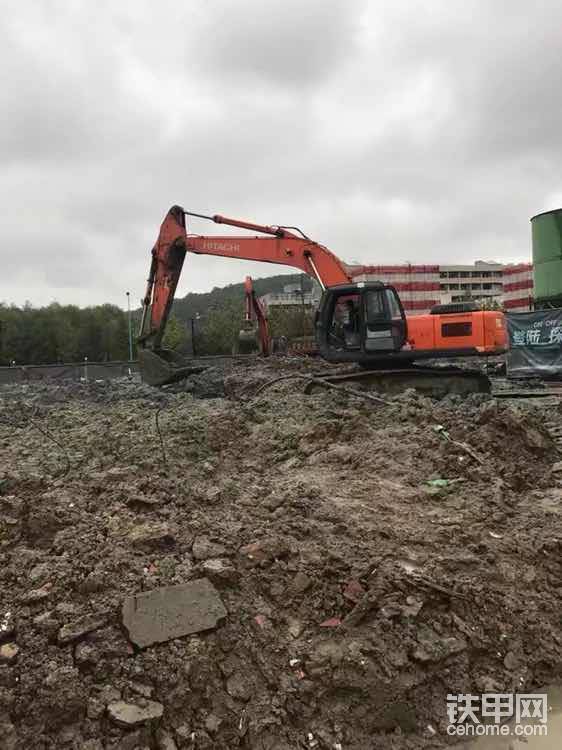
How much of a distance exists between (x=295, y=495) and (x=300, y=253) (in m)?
8.37

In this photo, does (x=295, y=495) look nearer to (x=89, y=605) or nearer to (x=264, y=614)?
(x=264, y=614)

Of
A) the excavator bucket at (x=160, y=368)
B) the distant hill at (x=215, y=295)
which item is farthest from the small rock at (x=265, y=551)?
the distant hill at (x=215, y=295)

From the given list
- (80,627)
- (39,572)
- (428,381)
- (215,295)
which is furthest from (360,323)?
(215,295)

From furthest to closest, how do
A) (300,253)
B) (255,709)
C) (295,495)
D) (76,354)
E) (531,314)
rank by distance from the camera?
(76,354) → (531,314) → (300,253) → (295,495) → (255,709)

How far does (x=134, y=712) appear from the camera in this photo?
2.54 metres

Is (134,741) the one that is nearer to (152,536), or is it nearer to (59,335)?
(152,536)

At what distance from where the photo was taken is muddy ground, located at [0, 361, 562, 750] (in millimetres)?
2645

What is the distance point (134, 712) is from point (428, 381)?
882cm

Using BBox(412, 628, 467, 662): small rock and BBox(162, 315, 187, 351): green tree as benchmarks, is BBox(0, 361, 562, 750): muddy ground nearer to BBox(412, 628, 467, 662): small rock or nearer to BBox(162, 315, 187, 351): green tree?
BBox(412, 628, 467, 662): small rock

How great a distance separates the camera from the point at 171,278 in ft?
40.8

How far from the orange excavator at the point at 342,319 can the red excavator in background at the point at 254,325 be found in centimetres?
163

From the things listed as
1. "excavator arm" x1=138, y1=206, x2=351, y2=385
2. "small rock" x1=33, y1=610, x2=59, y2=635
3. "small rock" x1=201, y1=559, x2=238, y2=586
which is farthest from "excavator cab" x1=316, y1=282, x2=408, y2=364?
"small rock" x1=33, y1=610, x2=59, y2=635

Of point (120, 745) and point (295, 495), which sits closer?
point (120, 745)

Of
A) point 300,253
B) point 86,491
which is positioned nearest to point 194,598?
point 86,491
